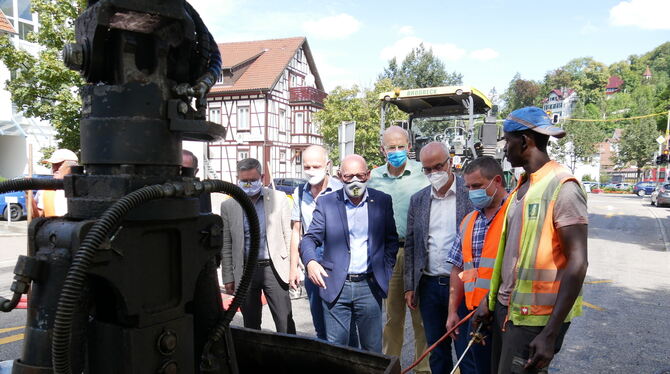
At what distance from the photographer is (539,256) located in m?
2.24

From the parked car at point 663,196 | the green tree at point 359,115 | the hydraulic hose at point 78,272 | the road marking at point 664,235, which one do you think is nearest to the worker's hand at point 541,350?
the hydraulic hose at point 78,272

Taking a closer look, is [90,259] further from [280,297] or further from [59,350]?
[280,297]

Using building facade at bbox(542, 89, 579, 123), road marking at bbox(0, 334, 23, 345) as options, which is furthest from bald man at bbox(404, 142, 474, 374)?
building facade at bbox(542, 89, 579, 123)

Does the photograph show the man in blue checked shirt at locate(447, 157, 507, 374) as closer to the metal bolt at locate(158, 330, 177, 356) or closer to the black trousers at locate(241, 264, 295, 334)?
the black trousers at locate(241, 264, 295, 334)

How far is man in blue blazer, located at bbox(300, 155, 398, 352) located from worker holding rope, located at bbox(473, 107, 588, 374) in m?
1.14

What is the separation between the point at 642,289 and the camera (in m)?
7.72

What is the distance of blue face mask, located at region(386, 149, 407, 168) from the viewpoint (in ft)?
14.5

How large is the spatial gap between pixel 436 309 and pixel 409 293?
25cm

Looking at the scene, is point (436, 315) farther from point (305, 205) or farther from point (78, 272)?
point (78, 272)

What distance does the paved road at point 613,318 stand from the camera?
15.1ft

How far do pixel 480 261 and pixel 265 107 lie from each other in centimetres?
3056

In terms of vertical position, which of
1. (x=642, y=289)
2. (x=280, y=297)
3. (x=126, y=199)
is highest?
(x=126, y=199)

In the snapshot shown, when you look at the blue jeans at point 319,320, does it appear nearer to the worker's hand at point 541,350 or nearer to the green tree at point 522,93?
the worker's hand at point 541,350

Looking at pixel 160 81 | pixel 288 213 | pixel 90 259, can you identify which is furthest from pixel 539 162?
pixel 288 213
